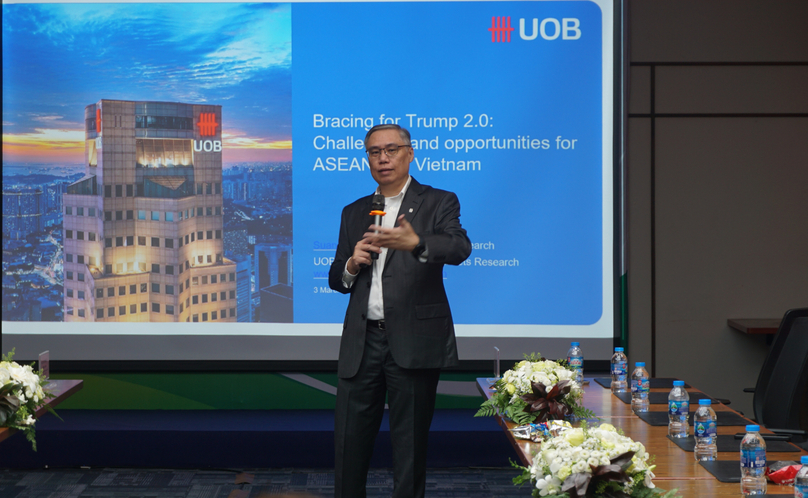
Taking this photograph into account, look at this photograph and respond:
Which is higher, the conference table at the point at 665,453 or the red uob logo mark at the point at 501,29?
the red uob logo mark at the point at 501,29

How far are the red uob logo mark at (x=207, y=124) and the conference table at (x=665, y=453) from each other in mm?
2638

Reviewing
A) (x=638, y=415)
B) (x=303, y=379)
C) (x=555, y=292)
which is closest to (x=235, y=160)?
(x=303, y=379)

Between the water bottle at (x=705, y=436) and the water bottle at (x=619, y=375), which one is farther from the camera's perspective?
the water bottle at (x=619, y=375)

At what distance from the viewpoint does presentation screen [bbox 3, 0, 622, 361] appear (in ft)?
14.9

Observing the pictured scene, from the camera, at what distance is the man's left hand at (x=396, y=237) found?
7.87 ft

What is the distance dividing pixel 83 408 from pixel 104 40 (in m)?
2.38

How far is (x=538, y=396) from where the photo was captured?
2482 mm

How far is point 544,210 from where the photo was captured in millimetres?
4582

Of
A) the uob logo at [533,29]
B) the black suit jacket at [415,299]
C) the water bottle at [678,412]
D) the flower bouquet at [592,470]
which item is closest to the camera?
the flower bouquet at [592,470]

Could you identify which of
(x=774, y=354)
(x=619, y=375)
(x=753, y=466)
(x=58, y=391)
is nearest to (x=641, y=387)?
(x=619, y=375)

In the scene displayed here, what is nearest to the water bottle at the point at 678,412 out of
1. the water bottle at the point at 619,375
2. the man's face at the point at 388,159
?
the water bottle at the point at 619,375

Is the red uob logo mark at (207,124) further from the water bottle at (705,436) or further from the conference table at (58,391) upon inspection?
the water bottle at (705,436)

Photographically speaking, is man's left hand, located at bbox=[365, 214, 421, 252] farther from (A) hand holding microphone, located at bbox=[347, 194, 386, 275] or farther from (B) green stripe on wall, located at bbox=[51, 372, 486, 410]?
(B) green stripe on wall, located at bbox=[51, 372, 486, 410]

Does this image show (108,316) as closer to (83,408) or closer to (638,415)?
(83,408)
